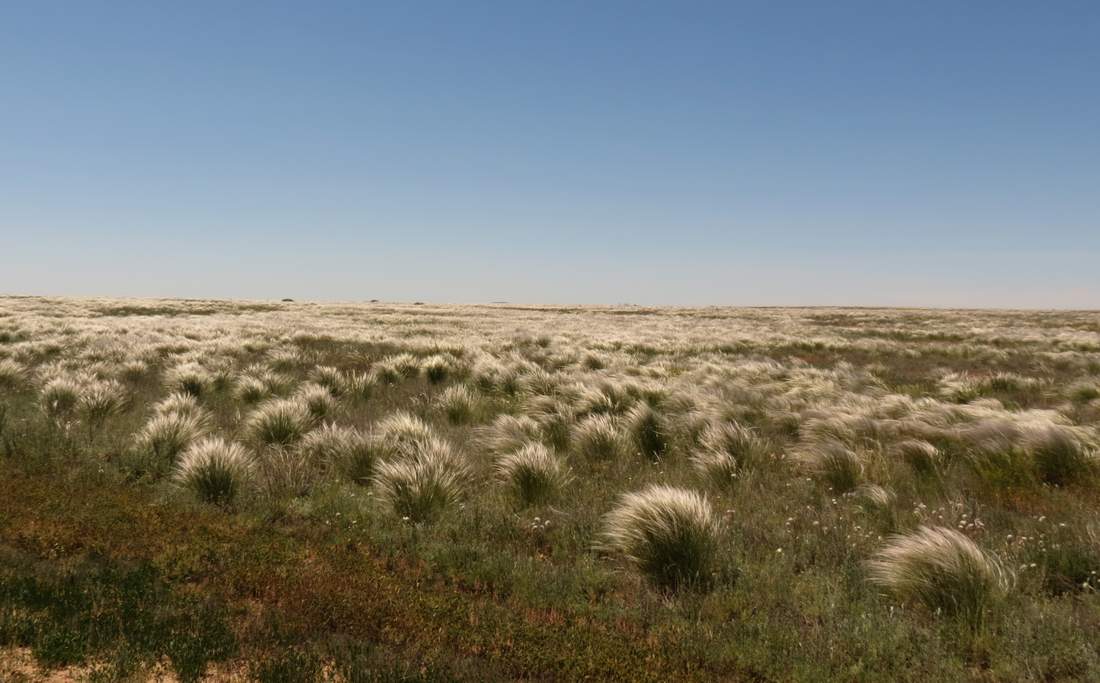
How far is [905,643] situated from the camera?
3.25 m

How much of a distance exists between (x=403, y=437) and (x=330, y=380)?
6.45 metres

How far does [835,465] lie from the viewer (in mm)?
6418

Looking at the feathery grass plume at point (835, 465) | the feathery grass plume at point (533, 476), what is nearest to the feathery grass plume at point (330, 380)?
the feathery grass plume at point (533, 476)

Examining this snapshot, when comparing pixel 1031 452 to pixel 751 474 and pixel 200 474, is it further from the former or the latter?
pixel 200 474

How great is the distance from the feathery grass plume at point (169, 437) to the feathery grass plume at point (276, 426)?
0.70 metres

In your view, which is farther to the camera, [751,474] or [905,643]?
[751,474]

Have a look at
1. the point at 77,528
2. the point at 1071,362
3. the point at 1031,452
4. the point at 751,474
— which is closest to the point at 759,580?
the point at 751,474

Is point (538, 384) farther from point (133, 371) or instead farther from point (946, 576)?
point (133, 371)

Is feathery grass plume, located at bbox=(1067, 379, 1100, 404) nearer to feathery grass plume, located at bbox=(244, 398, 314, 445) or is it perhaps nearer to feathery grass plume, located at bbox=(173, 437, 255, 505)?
feathery grass plume, located at bbox=(244, 398, 314, 445)

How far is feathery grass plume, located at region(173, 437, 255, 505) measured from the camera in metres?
5.57

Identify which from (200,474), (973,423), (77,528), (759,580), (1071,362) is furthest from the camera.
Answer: (1071,362)

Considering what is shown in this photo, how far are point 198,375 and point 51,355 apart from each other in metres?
8.35

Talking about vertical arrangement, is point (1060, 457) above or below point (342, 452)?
above

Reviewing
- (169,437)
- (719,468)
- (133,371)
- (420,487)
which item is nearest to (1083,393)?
(719,468)
